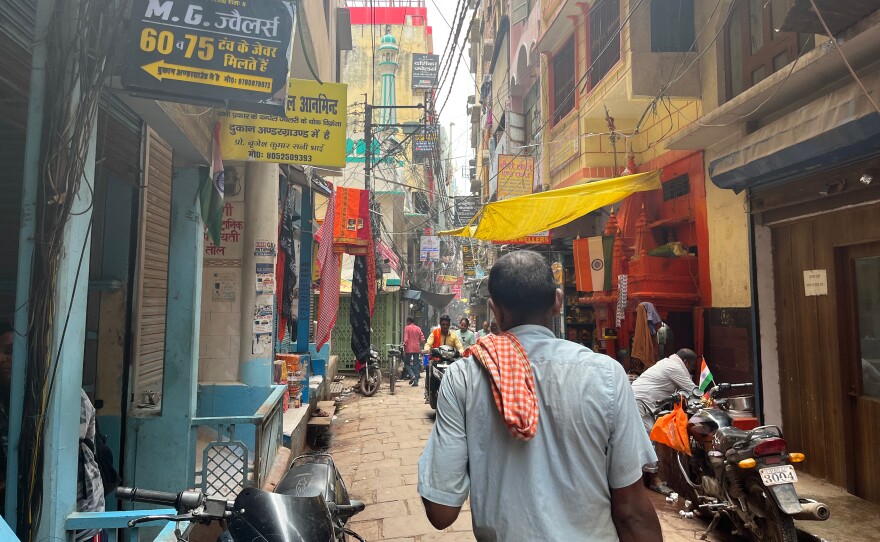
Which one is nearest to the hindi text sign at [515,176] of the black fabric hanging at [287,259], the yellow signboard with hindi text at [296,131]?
the black fabric hanging at [287,259]

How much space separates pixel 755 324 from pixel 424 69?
33.6m

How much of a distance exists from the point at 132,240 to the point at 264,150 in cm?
137

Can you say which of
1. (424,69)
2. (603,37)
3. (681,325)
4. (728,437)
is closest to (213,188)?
(728,437)

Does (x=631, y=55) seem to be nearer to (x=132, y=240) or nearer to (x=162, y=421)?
(x=132, y=240)

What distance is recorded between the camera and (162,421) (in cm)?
434

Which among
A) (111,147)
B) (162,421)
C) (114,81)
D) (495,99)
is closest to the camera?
(114,81)

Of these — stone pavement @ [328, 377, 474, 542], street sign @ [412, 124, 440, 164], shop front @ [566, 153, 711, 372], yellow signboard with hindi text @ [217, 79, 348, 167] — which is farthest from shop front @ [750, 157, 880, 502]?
street sign @ [412, 124, 440, 164]

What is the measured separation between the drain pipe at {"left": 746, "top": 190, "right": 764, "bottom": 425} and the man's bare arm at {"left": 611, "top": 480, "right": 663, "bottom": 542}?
17.3ft

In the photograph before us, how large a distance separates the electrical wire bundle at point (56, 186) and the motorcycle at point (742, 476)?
401 centimetres

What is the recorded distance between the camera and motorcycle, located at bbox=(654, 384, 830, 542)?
3506 millimetres

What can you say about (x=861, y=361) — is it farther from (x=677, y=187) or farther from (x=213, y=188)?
(x=213, y=188)

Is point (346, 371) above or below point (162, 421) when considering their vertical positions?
below

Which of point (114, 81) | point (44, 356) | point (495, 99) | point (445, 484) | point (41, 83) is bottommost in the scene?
point (445, 484)

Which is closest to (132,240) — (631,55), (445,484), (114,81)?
(114,81)
